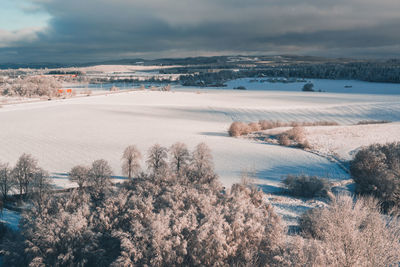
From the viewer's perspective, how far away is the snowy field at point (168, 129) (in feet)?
85.0

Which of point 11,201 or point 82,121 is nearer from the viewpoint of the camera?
point 11,201

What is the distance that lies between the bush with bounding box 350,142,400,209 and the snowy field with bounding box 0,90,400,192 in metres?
2.26

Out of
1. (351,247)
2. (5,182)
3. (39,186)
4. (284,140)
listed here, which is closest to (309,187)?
(351,247)

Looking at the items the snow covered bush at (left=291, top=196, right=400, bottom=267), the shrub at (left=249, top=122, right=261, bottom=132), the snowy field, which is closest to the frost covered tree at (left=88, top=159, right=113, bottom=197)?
the snowy field

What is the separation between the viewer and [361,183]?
20.5 metres

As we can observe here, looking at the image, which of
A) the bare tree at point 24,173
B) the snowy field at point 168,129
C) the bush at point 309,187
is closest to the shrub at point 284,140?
the snowy field at point 168,129

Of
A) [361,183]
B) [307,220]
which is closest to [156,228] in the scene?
[307,220]

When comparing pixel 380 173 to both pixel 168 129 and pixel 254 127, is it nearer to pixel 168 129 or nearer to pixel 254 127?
pixel 254 127

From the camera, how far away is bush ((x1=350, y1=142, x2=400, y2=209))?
18.3 m

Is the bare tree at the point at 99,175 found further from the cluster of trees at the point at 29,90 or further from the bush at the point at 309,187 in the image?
the cluster of trees at the point at 29,90

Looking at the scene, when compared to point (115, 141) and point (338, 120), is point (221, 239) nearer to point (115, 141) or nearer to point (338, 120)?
point (115, 141)

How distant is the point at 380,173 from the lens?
19.5 meters

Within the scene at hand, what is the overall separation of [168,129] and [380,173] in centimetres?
2538

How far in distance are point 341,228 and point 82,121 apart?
40.3 m
